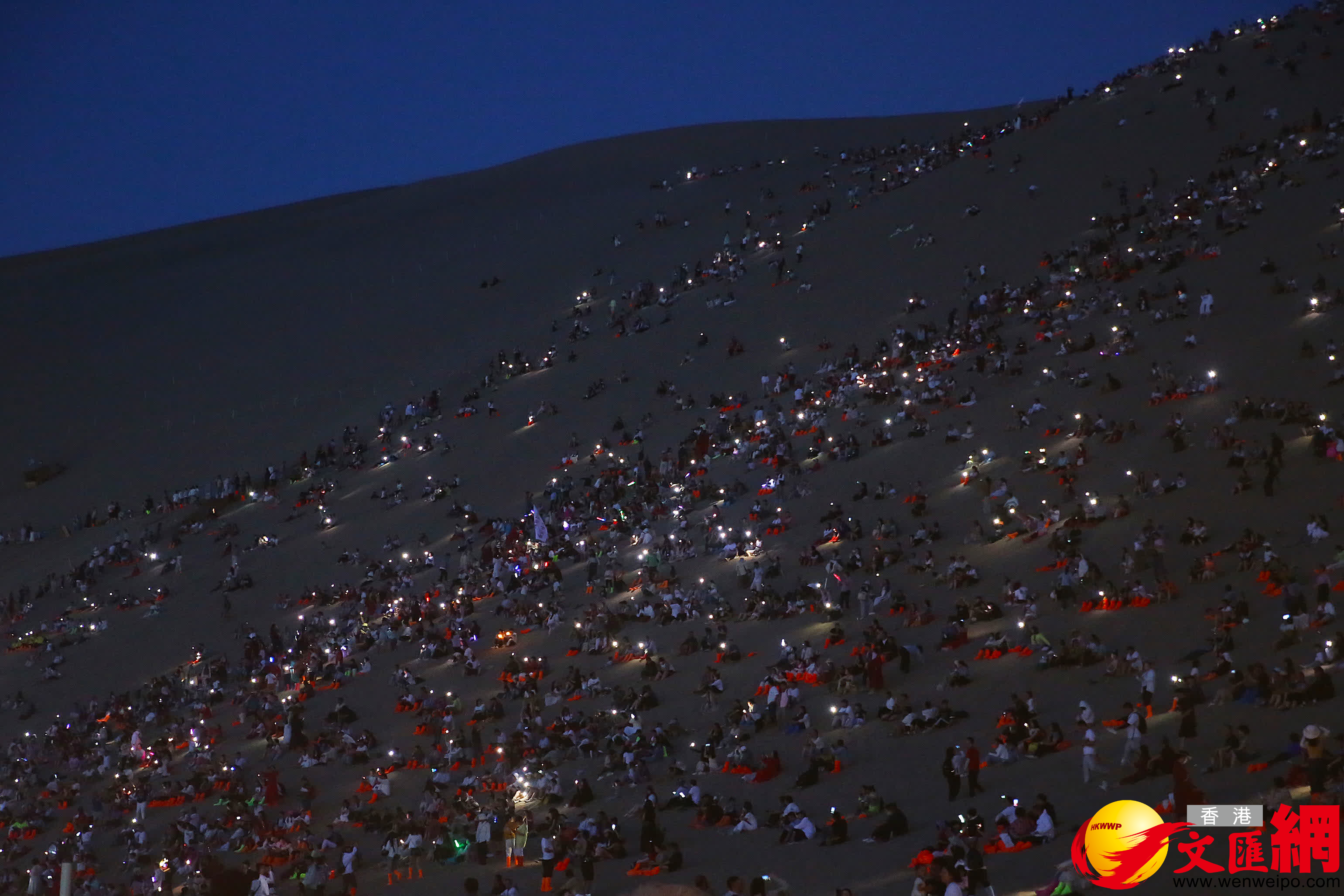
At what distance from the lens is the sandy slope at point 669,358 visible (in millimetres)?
19469

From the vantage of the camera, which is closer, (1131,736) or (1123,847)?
(1123,847)

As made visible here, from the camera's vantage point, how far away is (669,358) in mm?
42156

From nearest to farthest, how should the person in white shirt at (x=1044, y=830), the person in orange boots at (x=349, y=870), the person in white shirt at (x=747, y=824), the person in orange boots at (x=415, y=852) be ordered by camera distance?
the person in white shirt at (x=1044, y=830)
the person in white shirt at (x=747, y=824)
the person in orange boots at (x=349, y=870)
the person in orange boots at (x=415, y=852)

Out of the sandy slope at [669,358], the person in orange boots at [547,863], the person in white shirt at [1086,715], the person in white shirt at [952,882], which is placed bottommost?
the person in white shirt at [952,882]

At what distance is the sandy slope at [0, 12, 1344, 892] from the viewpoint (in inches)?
766

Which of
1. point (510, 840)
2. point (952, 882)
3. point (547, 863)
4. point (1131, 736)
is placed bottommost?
point (952, 882)

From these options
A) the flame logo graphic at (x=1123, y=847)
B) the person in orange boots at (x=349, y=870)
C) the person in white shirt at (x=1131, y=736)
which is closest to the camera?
the flame logo graphic at (x=1123, y=847)

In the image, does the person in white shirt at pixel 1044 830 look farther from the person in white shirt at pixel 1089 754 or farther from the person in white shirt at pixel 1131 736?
the person in white shirt at pixel 1131 736

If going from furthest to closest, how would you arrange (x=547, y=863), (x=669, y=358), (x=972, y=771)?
(x=669, y=358), (x=547, y=863), (x=972, y=771)

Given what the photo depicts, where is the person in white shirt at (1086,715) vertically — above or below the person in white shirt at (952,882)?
above

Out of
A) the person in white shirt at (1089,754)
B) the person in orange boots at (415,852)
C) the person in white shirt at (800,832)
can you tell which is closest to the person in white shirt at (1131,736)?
the person in white shirt at (1089,754)

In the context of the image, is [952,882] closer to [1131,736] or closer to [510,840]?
[1131,736]

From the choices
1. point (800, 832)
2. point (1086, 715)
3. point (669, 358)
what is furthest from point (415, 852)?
point (669, 358)

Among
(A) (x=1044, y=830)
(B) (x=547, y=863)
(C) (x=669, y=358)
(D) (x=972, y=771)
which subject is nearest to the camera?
(A) (x=1044, y=830)
